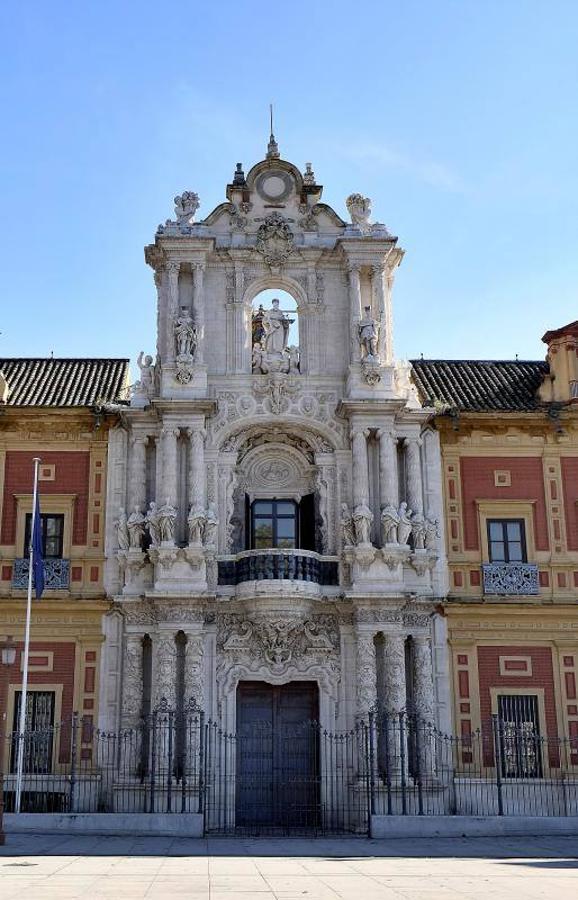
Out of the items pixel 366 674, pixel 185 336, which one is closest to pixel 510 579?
pixel 366 674

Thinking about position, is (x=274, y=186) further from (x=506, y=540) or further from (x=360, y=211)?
(x=506, y=540)

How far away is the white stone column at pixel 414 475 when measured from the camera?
28.9m

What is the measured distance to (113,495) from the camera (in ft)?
95.1

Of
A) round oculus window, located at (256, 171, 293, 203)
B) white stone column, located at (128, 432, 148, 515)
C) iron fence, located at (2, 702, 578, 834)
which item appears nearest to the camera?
iron fence, located at (2, 702, 578, 834)

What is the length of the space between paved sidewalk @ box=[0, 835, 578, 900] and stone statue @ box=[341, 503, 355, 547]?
7.72 metres

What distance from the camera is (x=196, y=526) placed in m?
27.7

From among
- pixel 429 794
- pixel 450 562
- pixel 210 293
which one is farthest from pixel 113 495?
pixel 429 794

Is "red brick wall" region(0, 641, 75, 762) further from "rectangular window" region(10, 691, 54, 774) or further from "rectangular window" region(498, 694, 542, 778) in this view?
"rectangular window" region(498, 694, 542, 778)

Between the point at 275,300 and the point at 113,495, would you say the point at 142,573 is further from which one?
the point at 275,300

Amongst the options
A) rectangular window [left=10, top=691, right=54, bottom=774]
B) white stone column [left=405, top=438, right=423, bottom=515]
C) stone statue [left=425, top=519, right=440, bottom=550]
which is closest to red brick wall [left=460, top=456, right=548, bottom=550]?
stone statue [left=425, top=519, right=440, bottom=550]

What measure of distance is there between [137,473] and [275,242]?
742 centimetres

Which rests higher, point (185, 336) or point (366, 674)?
point (185, 336)

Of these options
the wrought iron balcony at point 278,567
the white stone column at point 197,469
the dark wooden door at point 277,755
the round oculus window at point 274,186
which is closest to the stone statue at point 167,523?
the white stone column at point 197,469

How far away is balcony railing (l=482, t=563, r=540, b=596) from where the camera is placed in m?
28.7
